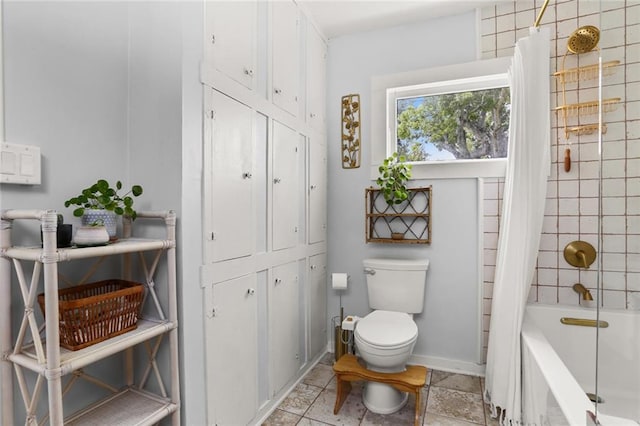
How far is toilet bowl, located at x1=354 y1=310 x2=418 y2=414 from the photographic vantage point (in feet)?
5.86

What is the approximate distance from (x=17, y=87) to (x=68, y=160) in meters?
0.26

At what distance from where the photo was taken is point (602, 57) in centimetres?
86

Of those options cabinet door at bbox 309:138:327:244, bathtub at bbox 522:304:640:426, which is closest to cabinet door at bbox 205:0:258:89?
cabinet door at bbox 309:138:327:244

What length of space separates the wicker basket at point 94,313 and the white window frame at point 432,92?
184 cm

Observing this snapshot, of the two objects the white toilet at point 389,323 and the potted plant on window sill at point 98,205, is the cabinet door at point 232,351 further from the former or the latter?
the white toilet at point 389,323

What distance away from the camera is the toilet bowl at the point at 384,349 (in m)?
1.79

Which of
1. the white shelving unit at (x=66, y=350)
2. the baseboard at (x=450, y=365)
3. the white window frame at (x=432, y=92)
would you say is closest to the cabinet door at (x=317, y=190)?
the white window frame at (x=432, y=92)

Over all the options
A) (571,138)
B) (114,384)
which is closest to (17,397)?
(114,384)

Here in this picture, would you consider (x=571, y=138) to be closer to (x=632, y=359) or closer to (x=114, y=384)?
(x=632, y=359)

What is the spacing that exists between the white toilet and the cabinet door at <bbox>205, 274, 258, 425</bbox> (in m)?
0.60

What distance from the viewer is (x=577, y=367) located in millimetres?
1932

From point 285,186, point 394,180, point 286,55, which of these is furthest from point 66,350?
point 394,180

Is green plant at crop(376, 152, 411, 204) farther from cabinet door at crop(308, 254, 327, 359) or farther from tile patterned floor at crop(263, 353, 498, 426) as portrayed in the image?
tile patterned floor at crop(263, 353, 498, 426)

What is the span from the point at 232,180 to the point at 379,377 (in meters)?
1.31
